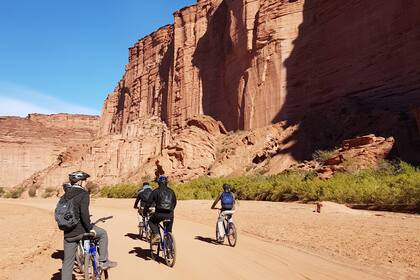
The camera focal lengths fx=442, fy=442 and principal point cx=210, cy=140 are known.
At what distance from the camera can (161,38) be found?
278ft

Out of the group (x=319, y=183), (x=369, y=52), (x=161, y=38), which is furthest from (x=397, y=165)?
(x=161, y=38)

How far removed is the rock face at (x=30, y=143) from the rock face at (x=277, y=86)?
55162 mm

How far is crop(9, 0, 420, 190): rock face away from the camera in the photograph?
106ft

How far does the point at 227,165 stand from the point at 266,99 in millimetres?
7620

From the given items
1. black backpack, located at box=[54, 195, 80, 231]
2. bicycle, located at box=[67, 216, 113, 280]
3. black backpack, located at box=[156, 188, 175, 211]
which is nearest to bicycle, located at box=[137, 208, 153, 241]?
black backpack, located at box=[156, 188, 175, 211]

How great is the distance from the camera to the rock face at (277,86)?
32312mm

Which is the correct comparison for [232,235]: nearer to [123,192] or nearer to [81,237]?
[81,237]

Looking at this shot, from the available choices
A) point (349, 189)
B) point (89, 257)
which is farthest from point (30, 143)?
point (89, 257)

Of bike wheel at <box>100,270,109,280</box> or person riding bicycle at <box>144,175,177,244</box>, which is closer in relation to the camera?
bike wheel at <box>100,270,109,280</box>

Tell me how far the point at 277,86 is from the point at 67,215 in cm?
3791

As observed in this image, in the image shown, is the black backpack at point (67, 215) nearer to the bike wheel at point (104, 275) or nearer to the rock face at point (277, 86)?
the bike wheel at point (104, 275)

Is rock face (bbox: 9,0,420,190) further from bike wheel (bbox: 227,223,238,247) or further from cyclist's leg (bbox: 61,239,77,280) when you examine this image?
cyclist's leg (bbox: 61,239,77,280)

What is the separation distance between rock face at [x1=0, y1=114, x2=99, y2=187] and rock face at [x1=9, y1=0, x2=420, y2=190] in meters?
55.2

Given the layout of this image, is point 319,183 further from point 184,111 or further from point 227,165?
point 184,111
